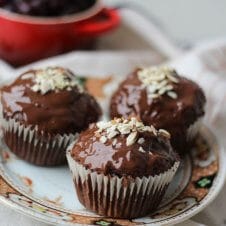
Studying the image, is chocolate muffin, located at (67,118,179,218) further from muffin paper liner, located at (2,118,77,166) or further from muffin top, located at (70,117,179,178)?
muffin paper liner, located at (2,118,77,166)

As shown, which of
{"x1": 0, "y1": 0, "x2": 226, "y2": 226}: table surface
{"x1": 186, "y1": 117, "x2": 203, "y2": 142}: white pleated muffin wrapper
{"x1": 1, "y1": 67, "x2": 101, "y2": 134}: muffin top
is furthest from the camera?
{"x1": 0, "y1": 0, "x2": 226, "y2": 226}: table surface

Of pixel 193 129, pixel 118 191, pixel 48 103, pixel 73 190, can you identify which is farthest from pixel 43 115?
pixel 193 129

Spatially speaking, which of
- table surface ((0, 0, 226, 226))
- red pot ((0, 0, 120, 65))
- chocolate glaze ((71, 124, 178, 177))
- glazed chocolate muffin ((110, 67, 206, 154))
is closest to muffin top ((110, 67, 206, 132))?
glazed chocolate muffin ((110, 67, 206, 154))

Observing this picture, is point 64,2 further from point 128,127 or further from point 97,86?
point 128,127

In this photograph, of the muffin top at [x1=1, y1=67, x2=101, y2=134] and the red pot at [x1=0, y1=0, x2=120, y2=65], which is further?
the red pot at [x1=0, y1=0, x2=120, y2=65]

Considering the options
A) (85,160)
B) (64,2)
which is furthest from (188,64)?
(85,160)

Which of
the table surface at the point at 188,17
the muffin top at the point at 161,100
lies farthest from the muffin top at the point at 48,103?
the table surface at the point at 188,17
